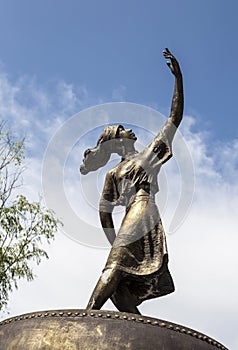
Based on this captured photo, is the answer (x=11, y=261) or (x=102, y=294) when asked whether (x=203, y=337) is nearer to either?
(x=102, y=294)

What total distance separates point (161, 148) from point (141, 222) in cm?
112

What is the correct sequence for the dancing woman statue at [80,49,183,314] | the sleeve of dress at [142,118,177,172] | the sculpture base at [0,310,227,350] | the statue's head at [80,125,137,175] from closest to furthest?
1. the sculpture base at [0,310,227,350]
2. the dancing woman statue at [80,49,183,314]
3. the sleeve of dress at [142,118,177,172]
4. the statue's head at [80,125,137,175]

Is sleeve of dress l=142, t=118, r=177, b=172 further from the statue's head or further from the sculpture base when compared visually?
the sculpture base

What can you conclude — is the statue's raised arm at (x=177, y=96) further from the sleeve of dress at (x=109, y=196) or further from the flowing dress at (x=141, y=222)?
the sleeve of dress at (x=109, y=196)

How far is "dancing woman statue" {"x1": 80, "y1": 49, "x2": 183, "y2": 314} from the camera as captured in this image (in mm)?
5910

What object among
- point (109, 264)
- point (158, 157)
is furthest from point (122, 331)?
point (158, 157)

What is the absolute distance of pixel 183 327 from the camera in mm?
5270

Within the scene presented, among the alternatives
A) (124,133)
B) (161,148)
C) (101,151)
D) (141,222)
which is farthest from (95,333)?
(124,133)

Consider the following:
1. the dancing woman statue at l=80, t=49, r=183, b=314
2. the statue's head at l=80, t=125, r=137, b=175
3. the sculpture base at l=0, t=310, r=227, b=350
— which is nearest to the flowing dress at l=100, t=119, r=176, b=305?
the dancing woman statue at l=80, t=49, r=183, b=314

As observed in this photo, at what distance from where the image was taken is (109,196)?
6879 mm

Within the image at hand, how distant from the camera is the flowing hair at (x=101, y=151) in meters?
7.18

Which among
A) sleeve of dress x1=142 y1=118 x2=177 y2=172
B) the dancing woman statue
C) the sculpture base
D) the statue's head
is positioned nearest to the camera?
the sculpture base

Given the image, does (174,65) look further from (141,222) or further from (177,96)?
(141,222)

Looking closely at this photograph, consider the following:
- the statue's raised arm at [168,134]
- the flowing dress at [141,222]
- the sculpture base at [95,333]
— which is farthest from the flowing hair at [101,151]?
the sculpture base at [95,333]
